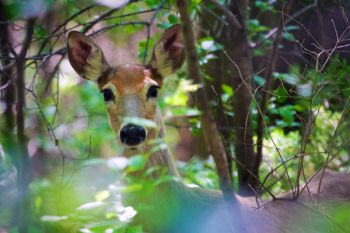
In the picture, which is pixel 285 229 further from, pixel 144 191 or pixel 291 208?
pixel 144 191

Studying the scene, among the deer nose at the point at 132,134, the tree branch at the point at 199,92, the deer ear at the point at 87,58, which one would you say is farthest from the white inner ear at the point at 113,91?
the tree branch at the point at 199,92

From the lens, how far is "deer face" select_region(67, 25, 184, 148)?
143 inches

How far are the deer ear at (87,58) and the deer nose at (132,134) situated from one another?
0.92 metres

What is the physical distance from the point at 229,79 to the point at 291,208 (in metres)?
2.47

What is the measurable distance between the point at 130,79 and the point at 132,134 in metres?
0.62

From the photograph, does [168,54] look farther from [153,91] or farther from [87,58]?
[87,58]

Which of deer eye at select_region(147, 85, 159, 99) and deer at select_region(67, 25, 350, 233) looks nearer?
deer at select_region(67, 25, 350, 233)

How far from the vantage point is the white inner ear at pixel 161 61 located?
4145 mm

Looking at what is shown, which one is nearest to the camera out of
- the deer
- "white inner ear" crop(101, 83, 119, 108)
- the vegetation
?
the vegetation

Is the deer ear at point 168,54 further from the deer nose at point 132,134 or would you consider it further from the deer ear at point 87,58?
the deer nose at point 132,134

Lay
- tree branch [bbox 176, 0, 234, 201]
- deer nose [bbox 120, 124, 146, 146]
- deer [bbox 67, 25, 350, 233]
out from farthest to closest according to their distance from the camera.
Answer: deer nose [bbox 120, 124, 146, 146]
deer [bbox 67, 25, 350, 233]
tree branch [bbox 176, 0, 234, 201]

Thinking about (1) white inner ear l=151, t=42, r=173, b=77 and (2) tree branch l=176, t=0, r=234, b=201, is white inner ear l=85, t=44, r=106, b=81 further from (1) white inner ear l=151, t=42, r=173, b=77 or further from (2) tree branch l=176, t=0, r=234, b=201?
(2) tree branch l=176, t=0, r=234, b=201

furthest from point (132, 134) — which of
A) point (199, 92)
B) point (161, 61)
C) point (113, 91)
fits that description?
point (199, 92)

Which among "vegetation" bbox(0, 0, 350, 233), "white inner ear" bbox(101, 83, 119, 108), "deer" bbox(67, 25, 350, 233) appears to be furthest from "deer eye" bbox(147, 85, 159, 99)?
"white inner ear" bbox(101, 83, 119, 108)
